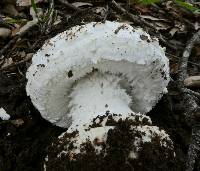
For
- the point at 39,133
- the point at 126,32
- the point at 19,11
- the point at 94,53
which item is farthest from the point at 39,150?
the point at 19,11

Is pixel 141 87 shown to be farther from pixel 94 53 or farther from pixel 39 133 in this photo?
pixel 39 133

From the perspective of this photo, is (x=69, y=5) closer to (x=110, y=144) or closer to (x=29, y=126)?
(x=29, y=126)

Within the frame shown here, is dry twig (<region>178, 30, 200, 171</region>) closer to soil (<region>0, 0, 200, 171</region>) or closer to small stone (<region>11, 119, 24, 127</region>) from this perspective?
soil (<region>0, 0, 200, 171</region>)

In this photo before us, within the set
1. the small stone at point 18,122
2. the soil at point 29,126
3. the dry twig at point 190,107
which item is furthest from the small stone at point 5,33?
the dry twig at point 190,107

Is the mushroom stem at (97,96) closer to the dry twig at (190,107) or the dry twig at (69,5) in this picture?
the dry twig at (190,107)

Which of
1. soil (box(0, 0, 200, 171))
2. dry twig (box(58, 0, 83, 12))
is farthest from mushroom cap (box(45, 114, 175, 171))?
dry twig (box(58, 0, 83, 12))

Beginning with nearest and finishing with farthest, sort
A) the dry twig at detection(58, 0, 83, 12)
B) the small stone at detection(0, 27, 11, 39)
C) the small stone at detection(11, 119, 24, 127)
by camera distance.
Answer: the small stone at detection(11, 119, 24, 127), the small stone at detection(0, 27, 11, 39), the dry twig at detection(58, 0, 83, 12)
